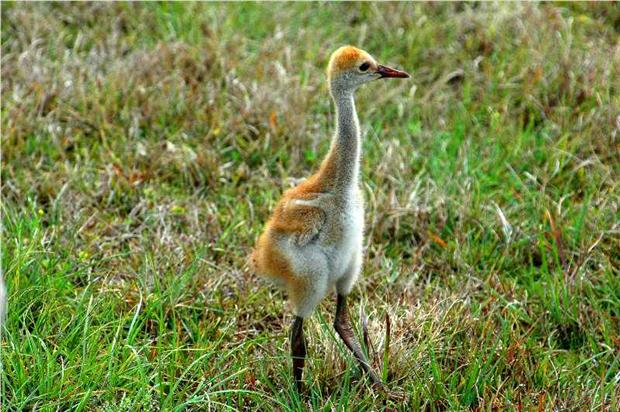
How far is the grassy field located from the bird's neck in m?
0.66

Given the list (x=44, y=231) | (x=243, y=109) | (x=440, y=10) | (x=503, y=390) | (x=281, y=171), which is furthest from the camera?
(x=440, y=10)

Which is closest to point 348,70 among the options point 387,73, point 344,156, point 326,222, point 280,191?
point 387,73

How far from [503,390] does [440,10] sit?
12.5 ft

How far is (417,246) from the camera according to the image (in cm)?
475

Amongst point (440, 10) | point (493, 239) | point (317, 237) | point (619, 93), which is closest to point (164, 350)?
point (317, 237)

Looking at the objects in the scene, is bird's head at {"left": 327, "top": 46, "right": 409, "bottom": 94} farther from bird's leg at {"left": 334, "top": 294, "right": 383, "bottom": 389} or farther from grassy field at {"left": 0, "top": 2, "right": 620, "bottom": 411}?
grassy field at {"left": 0, "top": 2, "right": 620, "bottom": 411}

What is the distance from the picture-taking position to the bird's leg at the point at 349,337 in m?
3.59

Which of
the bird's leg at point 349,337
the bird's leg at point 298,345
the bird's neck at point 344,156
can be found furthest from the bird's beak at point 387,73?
the bird's leg at point 298,345

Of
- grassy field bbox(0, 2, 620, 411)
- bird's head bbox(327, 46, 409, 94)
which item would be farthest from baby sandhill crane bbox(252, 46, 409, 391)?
grassy field bbox(0, 2, 620, 411)

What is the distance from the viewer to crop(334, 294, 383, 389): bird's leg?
11.8 feet

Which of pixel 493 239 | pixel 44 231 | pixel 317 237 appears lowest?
pixel 493 239

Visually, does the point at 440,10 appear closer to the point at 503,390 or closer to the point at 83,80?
the point at 83,80

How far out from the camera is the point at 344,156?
3.40 meters

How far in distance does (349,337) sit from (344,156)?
704 mm
